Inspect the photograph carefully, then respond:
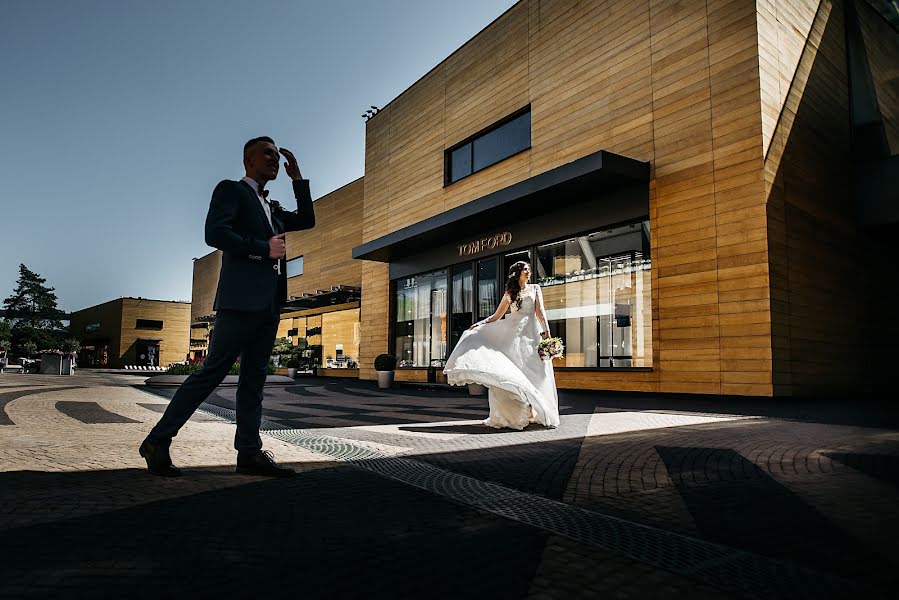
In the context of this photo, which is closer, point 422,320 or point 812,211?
point 812,211

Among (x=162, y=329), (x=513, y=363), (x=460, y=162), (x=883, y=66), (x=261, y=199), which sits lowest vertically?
(x=513, y=363)

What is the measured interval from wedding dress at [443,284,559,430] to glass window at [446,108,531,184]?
8.76 meters

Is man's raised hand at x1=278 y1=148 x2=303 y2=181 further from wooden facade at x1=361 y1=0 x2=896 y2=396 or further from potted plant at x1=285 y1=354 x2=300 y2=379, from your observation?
potted plant at x1=285 y1=354 x2=300 y2=379

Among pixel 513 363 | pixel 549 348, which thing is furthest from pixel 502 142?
pixel 513 363

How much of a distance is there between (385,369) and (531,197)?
720 cm

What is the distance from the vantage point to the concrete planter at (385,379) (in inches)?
665

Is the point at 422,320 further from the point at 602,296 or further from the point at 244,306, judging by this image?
the point at 244,306

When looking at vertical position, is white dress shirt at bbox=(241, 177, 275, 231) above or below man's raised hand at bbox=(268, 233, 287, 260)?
above

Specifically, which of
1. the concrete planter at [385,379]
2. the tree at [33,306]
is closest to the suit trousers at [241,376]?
the concrete planter at [385,379]

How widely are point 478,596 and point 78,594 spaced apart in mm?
1093

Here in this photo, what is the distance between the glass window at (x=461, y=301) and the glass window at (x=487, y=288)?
36 centimetres

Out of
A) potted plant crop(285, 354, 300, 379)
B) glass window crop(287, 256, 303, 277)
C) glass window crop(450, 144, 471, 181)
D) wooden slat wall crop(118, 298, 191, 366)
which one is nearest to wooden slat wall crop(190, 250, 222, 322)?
wooden slat wall crop(118, 298, 191, 366)

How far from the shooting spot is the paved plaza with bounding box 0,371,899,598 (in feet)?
5.76

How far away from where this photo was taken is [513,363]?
6.57 metres
